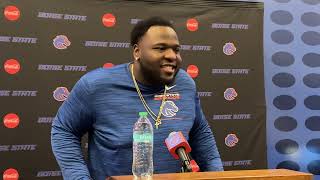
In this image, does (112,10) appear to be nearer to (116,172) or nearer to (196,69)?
(196,69)

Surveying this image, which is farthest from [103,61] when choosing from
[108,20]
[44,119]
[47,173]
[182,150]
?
[182,150]

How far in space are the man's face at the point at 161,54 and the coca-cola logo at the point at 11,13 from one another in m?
1.94

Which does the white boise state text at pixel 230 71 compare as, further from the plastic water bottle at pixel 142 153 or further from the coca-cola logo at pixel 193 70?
the plastic water bottle at pixel 142 153

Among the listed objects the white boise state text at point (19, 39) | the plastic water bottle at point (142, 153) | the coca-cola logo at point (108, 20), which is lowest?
the plastic water bottle at point (142, 153)

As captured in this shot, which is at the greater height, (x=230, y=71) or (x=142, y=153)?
(x=230, y=71)

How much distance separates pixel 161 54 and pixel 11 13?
2073 mm

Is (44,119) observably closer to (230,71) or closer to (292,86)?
(230,71)

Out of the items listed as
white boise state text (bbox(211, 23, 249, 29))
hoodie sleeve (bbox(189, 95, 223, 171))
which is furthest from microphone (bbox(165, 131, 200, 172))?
white boise state text (bbox(211, 23, 249, 29))

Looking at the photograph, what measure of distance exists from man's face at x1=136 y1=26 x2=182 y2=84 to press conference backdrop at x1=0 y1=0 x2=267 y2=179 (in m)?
1.80

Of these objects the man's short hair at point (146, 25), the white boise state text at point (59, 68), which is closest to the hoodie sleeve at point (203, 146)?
the man's short hair at point (146, 25)

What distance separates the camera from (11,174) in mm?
3254

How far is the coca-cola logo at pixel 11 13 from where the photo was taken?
3311mm

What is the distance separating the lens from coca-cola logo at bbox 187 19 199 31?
3.78 metres

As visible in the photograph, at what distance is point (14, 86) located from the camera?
130 inches
